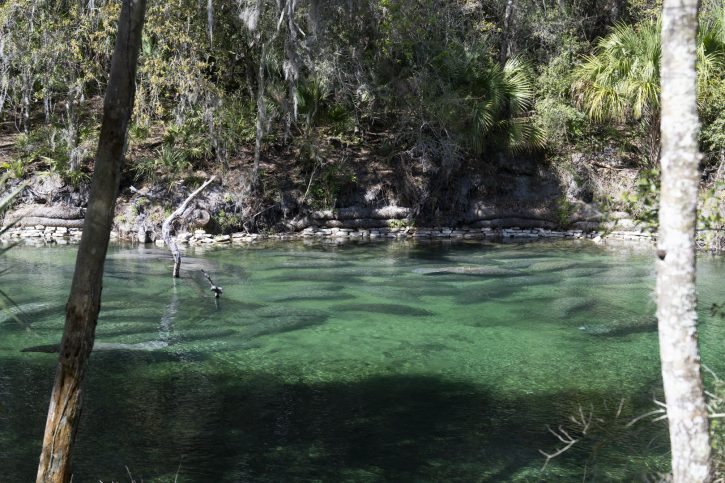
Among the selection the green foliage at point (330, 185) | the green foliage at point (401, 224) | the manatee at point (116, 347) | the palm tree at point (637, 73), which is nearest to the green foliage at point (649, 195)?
the manatee at point (116, 347)

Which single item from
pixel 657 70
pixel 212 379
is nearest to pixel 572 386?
pixel 212 379

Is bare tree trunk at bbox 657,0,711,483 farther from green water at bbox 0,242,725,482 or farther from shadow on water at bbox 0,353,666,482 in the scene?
shadow on water at bbox 0,353,666,482

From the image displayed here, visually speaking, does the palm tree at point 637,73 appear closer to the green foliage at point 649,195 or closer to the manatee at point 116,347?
the manatee at point 116,347

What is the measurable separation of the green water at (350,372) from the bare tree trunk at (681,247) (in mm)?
410

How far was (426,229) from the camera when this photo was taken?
18953 mm

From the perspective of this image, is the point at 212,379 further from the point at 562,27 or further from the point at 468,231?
the point at 562,27

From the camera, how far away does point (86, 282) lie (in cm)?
390

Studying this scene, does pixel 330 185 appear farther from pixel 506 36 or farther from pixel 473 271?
pixel 473 271

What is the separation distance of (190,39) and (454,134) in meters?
6.53

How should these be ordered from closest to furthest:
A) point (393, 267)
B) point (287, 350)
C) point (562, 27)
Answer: point (287, 350)
point (393, 267)
point (562, 27)

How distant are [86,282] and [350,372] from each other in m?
4.35

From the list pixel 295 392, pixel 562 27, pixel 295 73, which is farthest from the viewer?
pixel 562 27

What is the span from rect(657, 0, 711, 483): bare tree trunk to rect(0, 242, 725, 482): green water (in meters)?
0.41

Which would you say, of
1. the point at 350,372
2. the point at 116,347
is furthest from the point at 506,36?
the point at 116,347
